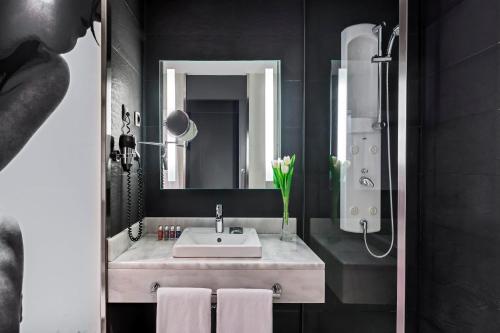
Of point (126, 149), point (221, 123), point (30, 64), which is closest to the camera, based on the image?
point (30, 64)

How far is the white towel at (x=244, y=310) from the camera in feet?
4.66

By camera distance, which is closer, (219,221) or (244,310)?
→ (244,310)

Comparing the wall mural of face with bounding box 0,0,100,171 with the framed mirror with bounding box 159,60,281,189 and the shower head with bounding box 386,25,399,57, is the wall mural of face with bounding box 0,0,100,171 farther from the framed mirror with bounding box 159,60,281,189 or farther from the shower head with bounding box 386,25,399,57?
the shower head with bounding box 386,25,399,57

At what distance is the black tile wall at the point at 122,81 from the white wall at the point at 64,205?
13cm

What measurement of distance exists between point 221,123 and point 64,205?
1.04 meters

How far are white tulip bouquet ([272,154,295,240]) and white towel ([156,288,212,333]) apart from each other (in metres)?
0.62

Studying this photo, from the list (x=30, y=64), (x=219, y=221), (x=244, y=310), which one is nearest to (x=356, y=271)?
(x=244, y=310)

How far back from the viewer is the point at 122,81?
1.69 meters

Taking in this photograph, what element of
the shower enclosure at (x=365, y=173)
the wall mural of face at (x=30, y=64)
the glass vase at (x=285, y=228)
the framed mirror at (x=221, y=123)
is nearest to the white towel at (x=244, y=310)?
the shower enclosure at (x=365, y=173)

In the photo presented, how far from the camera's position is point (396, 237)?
1247mm

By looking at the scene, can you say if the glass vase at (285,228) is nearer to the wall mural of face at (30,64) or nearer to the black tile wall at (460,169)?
the black tile wall at (460,169)

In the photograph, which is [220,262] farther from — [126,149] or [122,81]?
[122,81]

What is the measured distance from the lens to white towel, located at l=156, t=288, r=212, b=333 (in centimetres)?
142

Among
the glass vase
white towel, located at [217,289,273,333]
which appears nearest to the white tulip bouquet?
the glass vase
